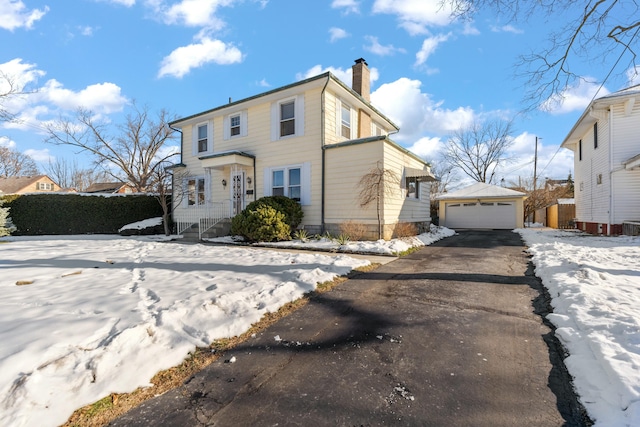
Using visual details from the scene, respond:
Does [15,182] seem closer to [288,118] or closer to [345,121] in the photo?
[288,118]

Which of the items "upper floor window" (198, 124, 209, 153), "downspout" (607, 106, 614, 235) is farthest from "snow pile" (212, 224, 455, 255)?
"downspout" (607, 106, 614, 235)

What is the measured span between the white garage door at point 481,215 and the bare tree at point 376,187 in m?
12.7

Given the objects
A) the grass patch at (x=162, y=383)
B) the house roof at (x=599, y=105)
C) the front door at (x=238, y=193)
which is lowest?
the grass patch at (x=162, y=383)

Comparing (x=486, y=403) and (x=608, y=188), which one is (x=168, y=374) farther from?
(x=608, y=188)

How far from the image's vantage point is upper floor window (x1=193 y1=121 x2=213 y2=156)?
1509 cm

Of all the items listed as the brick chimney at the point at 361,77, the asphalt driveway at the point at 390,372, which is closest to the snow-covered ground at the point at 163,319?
the asphalt driveway at the point at 390,372

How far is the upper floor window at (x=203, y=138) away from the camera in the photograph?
49.5 feet

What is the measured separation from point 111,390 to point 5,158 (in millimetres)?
48252

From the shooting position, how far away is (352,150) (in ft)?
36.1

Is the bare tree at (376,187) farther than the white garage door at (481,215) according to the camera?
No

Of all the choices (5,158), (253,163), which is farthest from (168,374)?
(5,158)

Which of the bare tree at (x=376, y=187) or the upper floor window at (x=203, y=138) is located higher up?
the upper floor window at (x=203, y=138)

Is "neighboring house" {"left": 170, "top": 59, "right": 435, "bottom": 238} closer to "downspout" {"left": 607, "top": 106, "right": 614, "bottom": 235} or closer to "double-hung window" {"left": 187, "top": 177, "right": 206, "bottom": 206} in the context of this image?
"double-hung window" {"left": 187, "top": 177, "right": 206, "bottom": 206}

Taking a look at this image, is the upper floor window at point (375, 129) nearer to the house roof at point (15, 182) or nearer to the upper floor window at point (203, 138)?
the upper floor window at point (203, 138)
